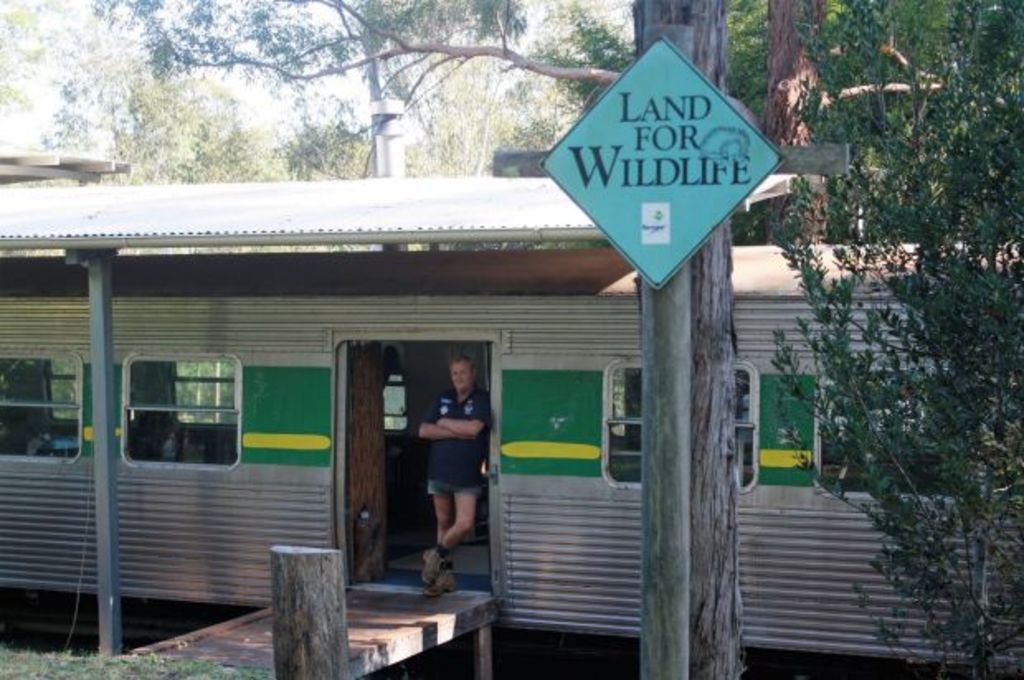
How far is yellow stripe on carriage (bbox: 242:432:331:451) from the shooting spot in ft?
33.1

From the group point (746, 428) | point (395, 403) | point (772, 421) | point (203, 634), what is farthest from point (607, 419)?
point (395, 403)

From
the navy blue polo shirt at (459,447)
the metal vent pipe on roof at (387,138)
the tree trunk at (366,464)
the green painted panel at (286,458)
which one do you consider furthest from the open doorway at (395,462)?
the metal vent pipe on roof at (387,138)

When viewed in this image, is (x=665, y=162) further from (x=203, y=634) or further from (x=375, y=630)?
(x=203, y=634)

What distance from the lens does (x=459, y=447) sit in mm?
9844

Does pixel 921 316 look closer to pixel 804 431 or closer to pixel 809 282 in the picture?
pixel 809 282

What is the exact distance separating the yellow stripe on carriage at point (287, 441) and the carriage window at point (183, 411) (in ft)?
0.42

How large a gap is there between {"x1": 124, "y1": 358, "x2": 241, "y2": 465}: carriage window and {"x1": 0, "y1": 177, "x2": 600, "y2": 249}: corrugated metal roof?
1171 mm

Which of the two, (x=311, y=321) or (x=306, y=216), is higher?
(x=306, y=216)

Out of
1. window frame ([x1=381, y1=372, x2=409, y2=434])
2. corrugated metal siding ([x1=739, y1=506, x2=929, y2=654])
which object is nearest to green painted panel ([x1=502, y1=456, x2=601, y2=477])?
corrugated metal siding ([x1=739, y1=506, x2=929, y2=654])

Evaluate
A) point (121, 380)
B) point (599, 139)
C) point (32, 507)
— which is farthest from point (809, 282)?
point (32, 507)

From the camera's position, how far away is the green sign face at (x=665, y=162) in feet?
14.6

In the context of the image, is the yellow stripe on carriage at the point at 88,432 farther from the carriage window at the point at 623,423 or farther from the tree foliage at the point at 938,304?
the tree foliage at the point at 938,304

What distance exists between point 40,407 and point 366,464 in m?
2.60

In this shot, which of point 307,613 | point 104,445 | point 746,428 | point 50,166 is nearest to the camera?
point 307,613
